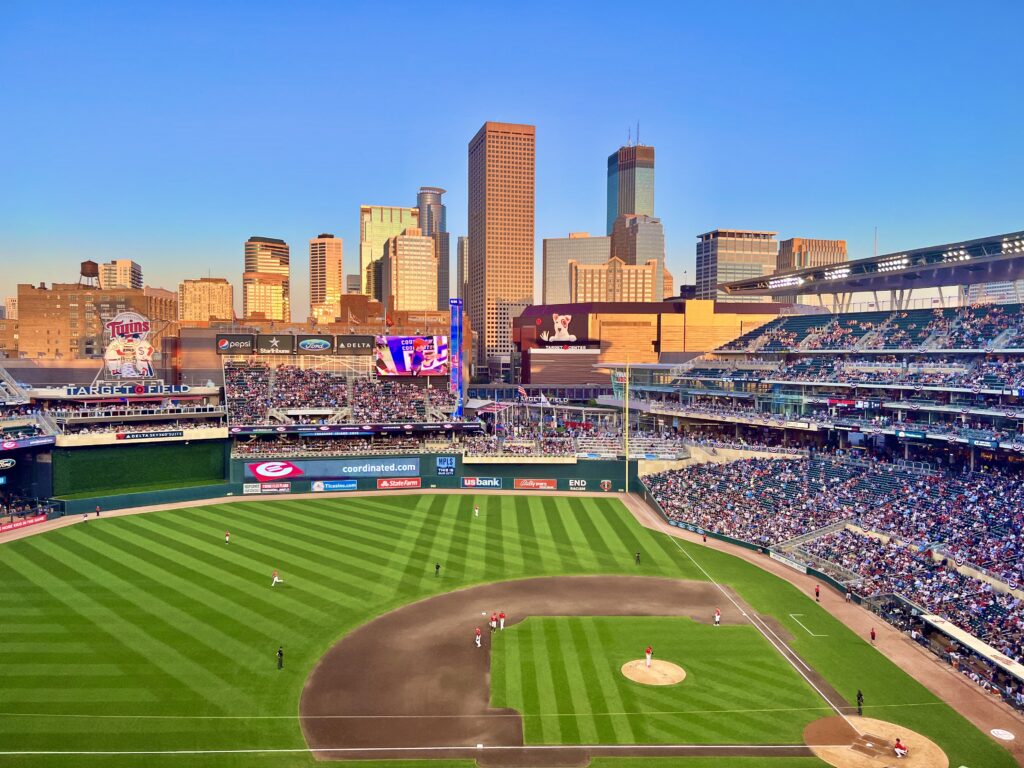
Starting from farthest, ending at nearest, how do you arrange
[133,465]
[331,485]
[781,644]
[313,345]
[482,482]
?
[313,345] < [482,482] < [331,485] < [133,465] < [781,644]

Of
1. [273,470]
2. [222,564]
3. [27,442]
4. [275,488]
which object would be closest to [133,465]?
[27,442]

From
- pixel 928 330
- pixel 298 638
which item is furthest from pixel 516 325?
pixel 298 638

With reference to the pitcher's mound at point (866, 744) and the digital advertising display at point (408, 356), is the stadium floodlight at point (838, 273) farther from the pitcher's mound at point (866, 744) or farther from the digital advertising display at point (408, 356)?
the pitcher's mound at point (866, 744)

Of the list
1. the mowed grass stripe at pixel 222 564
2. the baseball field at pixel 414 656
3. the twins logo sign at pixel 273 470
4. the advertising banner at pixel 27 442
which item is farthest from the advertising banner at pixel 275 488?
the advertising banner at pixel 27 442

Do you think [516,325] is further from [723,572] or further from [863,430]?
[723,572]

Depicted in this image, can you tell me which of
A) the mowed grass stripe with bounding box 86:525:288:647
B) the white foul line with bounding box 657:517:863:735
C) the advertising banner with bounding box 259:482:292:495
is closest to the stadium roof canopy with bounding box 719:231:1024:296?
the white foul line with bounding box 657:517:863:735

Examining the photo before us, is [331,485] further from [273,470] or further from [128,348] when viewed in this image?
[128,348]
